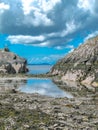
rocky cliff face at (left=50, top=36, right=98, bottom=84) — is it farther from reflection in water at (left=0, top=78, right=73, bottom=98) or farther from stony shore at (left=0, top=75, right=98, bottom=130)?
stony shore at (left=0, top=75, right=98, bottom=130)

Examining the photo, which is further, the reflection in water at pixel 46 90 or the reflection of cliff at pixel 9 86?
the reflection of cliff at pixel 9 86

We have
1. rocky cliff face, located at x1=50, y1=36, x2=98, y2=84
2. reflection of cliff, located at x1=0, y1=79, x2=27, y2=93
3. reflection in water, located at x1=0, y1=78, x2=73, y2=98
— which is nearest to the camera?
reflection in water, located at x1=0, y1=78, x2=73, y2=98

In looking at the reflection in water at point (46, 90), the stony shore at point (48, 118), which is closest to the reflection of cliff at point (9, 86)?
the reflection in water at point (46, 90)

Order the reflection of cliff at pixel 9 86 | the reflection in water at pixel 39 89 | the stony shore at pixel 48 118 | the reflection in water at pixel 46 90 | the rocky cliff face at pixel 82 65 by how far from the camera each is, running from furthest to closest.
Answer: the rocky cliff face at pixel 82 65
the reflection of cliff at pixel 9 86
the reflection in water at pixel 39 89
the reflection in water at pixel 46 90
the stony shore at pixel 48 118

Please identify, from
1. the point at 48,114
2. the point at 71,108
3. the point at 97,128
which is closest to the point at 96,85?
the point at 71,108

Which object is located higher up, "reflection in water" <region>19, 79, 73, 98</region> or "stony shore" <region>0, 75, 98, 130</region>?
"reflection in water" <region>19, 79, 73, 98</region>

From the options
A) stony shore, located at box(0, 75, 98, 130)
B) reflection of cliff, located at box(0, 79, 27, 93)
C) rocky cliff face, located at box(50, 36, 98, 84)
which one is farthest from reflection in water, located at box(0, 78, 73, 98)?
stony shore, located at box(0, 75, 98, 130)

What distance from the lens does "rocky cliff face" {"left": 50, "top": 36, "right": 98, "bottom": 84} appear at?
135 metres

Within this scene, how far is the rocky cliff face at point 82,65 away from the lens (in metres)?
135

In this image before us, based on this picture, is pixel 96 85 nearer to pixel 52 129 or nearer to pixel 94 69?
pixel 94 69

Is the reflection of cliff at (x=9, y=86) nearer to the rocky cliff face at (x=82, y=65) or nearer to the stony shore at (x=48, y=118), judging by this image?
the rocky cliff face at (x=82, y=65)

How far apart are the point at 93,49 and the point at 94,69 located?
26.0 meters

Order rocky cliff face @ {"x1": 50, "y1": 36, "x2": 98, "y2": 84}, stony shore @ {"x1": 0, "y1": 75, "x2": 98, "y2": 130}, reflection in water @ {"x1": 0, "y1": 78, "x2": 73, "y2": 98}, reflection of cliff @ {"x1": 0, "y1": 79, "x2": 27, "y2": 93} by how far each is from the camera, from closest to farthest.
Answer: stony shore @ {"x1": 0, "y1": 75, "x2": 98, "y2": 130} → reflection in water @ {"x1": 0, "y1": 78, "x2": 73, "y2": 98} → reflection of cliff @ {"x1": 0, "y1": 79, "x2": 27, "y2": 93} → rocky cliff face @ {"x1": 50, "y1": 36, "x2": 98, "y2": 84}

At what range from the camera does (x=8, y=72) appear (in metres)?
191
